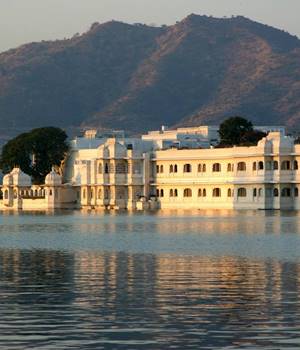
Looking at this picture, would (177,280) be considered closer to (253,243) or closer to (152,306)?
(152,306)

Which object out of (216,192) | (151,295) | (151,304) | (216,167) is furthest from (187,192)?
(151,304)

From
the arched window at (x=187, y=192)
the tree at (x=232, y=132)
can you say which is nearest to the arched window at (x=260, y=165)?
the arched window at (x=187, y=192)

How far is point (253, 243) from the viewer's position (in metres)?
56.8

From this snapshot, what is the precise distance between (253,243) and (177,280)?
2029 cm

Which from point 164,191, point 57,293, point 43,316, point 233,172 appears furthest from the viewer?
point 164,191

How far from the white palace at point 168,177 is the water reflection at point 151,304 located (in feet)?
253

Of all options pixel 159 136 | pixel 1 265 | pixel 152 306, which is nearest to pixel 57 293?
pixel 152 306

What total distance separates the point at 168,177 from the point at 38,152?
20.4 meters

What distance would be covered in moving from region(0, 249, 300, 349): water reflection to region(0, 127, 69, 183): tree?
104 m

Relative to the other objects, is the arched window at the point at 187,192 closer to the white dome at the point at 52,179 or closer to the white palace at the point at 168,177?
the white palace at the point at 168,177

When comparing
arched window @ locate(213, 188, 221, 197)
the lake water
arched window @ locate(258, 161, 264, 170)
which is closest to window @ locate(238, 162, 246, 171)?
arched window @ locate(258, 161, 264, 170)

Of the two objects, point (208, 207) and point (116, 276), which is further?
point (208, 207)

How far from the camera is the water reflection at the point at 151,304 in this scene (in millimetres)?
25234

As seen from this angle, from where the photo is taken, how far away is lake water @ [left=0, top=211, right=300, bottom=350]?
25453 millimetres
